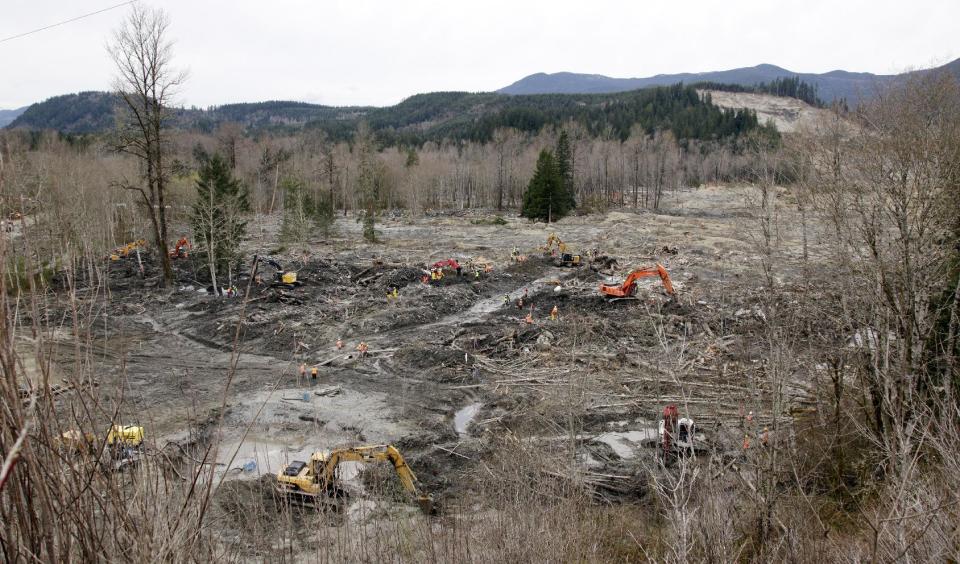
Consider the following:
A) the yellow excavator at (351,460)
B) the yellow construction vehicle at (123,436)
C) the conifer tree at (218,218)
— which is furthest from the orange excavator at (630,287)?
the yellow construction vehicle at (123,436)

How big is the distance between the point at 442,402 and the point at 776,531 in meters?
9.66

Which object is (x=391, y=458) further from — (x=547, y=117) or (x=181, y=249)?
(x=547, y=117)

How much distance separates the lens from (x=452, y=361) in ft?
56.3

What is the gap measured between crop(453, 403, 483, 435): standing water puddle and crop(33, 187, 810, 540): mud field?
0.21ft

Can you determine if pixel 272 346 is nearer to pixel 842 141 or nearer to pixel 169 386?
pixel 169 386

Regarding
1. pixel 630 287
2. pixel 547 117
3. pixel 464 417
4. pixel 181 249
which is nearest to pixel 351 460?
pixel 464 417

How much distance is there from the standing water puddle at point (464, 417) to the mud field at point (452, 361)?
6cm

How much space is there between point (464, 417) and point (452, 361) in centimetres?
318

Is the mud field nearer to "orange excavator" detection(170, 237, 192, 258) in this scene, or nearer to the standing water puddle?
the standing water puddle

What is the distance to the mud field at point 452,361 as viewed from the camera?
1121cm

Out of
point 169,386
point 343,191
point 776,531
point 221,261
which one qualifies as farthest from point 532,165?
point 776,531

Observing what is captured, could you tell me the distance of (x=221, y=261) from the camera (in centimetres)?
2588

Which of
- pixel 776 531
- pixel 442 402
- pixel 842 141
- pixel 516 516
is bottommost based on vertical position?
pixel 442 402

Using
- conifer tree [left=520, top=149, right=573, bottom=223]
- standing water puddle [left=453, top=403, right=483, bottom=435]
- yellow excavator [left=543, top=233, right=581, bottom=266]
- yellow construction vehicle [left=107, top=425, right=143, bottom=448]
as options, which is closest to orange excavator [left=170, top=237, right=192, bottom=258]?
yellow excavator [left=543, top=233, right=581, bottom=266]
